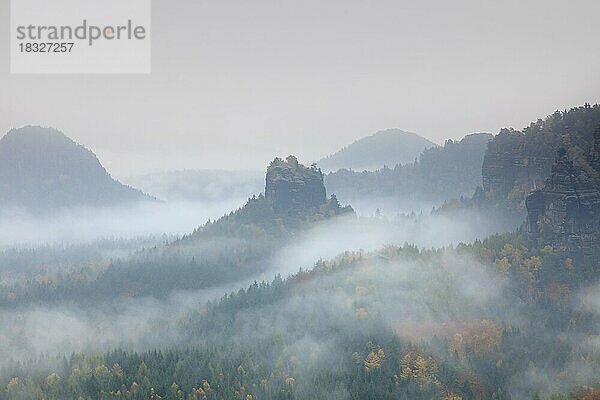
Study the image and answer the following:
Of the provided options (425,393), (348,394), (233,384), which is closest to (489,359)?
(425,393)

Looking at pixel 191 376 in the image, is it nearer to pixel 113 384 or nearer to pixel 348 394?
pixel 113 384

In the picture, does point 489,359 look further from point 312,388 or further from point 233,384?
point 233,384

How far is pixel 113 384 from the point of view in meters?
195

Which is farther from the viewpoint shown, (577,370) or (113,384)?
(113,384)

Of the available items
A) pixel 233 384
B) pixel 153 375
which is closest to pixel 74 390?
pixel 153 375

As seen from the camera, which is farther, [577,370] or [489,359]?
[489,359]

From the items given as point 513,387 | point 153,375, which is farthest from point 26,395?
point 513,387

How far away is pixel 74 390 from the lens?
193 meters

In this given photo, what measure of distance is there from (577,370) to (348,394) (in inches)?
2614

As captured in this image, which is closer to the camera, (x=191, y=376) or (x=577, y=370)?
(x=577, y=370)

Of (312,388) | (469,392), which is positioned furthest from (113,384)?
(469,392)

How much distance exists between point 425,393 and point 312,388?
33.4 m

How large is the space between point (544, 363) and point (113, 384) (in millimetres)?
131509

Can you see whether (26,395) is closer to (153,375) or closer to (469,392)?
(153,375)
